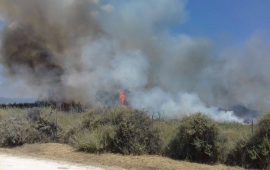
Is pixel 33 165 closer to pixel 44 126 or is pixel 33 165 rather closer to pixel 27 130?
pixel 27 130

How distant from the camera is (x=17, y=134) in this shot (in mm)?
26844

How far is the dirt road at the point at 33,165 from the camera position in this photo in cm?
1852

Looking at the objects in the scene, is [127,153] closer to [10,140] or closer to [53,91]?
[10,140]

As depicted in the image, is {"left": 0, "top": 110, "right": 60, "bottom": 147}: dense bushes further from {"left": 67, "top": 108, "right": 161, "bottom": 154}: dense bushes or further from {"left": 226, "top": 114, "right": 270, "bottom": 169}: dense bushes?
{"left": 226, "top": 114, "right": 270, "bottom": 169}: dense bushes

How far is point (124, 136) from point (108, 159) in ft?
5.78

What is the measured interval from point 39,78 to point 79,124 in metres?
27.0

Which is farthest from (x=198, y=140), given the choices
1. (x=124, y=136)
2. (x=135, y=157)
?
(x=124, y=136)

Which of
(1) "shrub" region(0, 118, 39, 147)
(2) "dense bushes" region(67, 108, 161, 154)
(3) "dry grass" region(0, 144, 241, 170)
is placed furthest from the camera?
(1) "shrub" region(0, 118, 39, 147)

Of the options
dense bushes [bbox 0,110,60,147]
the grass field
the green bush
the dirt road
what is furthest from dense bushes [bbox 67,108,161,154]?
dense bushes [bbox 0,110,60,147]

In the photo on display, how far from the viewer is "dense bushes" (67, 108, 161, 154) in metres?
23.0

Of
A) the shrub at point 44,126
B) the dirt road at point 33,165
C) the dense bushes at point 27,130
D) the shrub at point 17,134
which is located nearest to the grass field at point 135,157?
the shrub at point 44,126

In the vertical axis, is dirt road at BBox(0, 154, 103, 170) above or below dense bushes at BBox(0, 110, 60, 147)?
below

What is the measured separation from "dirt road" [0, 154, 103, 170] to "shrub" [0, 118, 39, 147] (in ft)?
17.4

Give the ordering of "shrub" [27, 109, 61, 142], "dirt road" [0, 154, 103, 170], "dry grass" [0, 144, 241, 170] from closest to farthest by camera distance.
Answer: "dirt road" [0, 154, 103, 170] → "dry grass" [0, 144, 241, 170] → "shrub" [27, 109, 61, 142]
